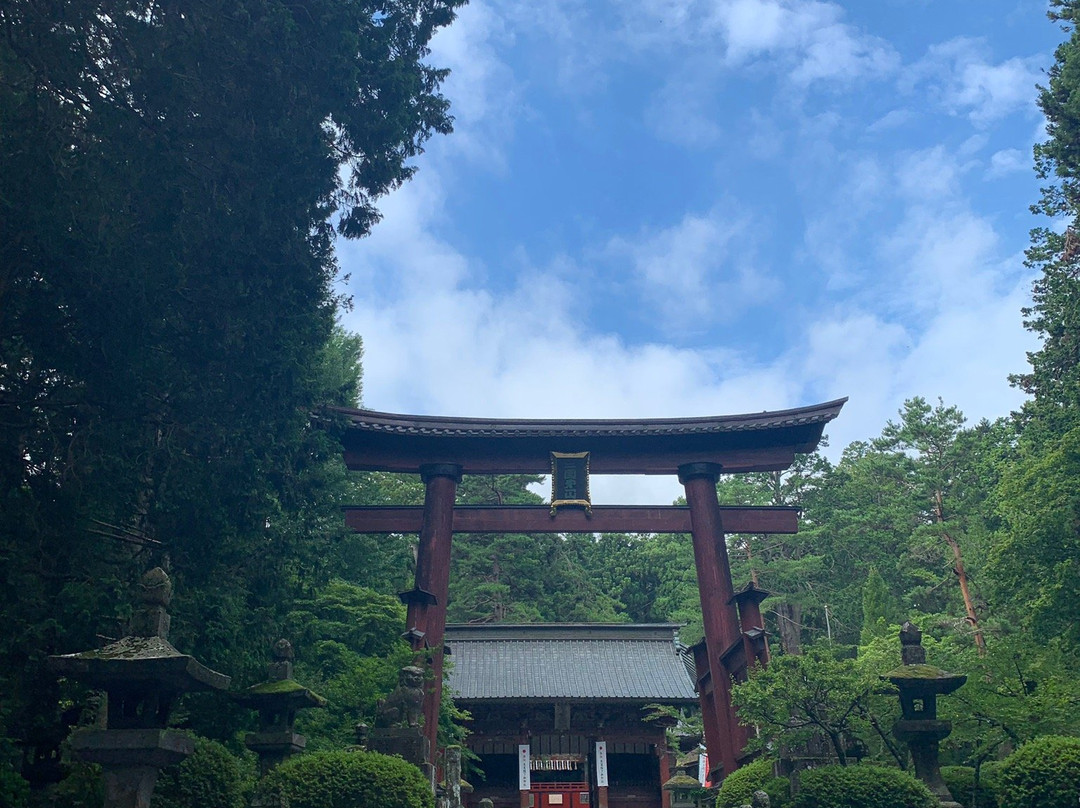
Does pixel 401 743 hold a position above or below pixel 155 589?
below

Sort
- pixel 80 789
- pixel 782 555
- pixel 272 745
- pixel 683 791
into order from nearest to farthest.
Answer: pixel 80 789 < pixel 272 745 < pixel 683 791 < pixel 782 555

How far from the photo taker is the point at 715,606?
1631cm

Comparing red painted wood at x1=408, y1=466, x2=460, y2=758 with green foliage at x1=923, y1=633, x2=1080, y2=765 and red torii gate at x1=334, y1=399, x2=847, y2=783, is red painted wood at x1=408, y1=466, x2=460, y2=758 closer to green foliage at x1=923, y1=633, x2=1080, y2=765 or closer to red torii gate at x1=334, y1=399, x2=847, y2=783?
red torii gate at x1=334, y1=399, x2=847, y2=783

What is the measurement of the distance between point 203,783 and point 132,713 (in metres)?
1.92

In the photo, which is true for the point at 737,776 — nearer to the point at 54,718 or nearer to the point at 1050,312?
the point at 54,718

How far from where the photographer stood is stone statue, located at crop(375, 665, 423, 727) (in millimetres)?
11328

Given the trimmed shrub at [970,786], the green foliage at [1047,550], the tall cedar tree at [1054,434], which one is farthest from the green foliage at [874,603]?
the trimmed shrub at [970,786]

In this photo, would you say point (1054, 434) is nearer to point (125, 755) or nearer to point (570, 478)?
point (570, 478)

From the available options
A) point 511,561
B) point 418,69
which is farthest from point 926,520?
point 418,69

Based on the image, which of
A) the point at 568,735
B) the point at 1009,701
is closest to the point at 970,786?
the point at 1009,701

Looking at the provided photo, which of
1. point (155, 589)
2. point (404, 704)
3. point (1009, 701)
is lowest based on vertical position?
point (1009, 701)

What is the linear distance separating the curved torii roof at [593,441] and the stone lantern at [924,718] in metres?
7.31

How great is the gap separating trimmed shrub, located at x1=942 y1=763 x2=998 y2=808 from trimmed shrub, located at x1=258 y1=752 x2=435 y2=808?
285 inches

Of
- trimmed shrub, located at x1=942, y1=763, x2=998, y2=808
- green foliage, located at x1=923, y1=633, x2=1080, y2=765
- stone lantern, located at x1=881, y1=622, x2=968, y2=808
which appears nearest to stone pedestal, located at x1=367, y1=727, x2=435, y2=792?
stone lantern, located at x1=881, y1=622, x2=968, y2=808
